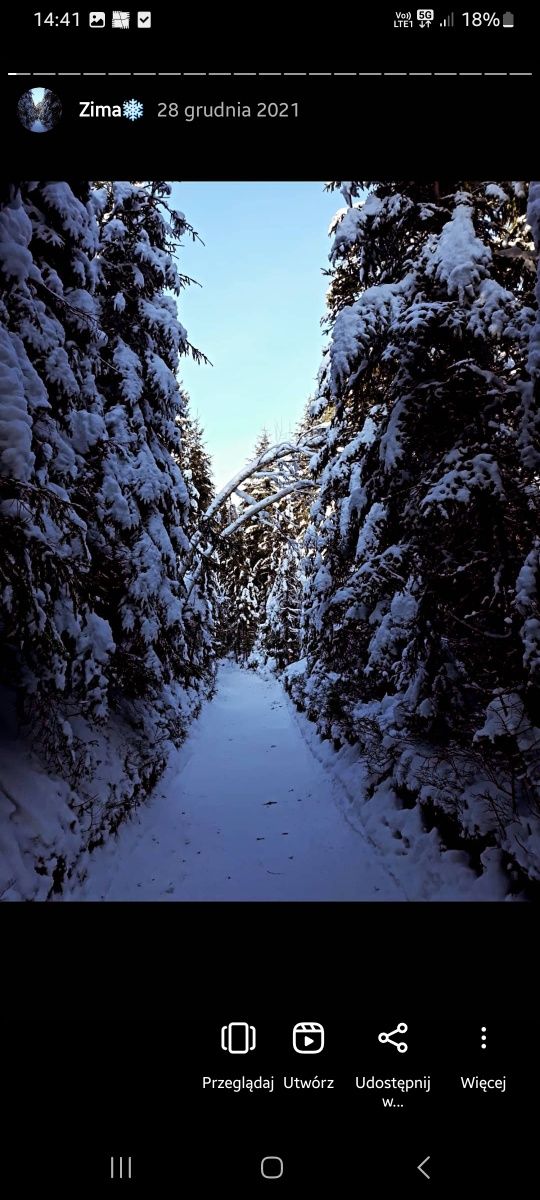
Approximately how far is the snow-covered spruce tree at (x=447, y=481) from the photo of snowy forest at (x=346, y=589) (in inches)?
1.1

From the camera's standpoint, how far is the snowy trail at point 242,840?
3227 mm

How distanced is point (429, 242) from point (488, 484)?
263 cm

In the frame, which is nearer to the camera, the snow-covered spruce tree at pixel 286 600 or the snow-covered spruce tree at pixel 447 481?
the snow-covered spruce tree at pixel 447 481
